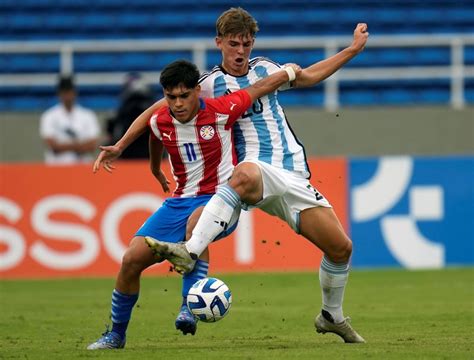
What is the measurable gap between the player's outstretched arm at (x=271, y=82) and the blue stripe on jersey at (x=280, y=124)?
0.14 m

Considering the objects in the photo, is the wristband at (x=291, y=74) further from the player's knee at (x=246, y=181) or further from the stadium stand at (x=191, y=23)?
the stadium stand at (x=191, y=23)

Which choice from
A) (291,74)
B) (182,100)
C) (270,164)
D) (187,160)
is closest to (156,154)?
(187,160)

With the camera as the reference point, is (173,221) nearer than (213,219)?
No

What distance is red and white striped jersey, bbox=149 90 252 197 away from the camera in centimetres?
769

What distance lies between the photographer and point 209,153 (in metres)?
7.79

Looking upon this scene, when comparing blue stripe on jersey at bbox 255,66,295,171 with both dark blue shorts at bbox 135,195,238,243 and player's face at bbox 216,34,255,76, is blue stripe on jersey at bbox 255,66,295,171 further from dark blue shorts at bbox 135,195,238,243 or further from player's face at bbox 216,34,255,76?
dark blue shorts at bbox 135,195,238,243

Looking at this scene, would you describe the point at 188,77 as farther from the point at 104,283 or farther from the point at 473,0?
the point at 473,0

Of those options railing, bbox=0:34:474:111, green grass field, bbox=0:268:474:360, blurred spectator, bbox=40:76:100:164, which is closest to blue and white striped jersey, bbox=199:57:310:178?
green grass field, bbox=0:268:474:360

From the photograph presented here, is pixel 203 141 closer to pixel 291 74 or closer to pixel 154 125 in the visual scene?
pixel 154 125

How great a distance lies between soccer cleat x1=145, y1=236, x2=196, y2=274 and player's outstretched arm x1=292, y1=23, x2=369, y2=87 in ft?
4.67

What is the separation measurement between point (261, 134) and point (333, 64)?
0.65 meters

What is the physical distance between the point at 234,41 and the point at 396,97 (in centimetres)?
1046

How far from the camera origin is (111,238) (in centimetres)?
1441

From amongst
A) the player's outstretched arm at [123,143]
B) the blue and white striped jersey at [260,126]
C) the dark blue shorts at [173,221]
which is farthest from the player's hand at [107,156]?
the blue and white striped jersey at [260,126]
